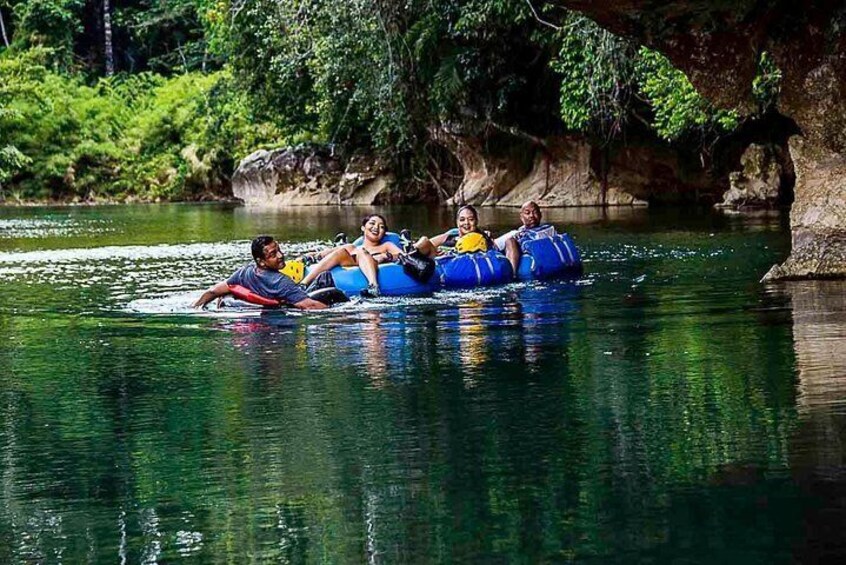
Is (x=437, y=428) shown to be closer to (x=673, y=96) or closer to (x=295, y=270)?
(x=295, y=270)

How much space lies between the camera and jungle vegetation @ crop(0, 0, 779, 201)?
27984 mm

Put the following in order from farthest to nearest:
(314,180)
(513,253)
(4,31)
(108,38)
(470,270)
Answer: (108,38), (4,31), (314,180), (513,253), (470,270)

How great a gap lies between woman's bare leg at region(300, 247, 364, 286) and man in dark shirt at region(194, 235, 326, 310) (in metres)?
1.01

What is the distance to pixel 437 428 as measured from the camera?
8.19 meters

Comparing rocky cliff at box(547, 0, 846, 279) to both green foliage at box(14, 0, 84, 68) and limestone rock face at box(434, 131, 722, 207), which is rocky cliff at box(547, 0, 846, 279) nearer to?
limestone rock face at box(434, 131, 722, 207)

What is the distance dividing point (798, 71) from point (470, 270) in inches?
156

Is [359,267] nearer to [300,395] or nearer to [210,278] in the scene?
[210,278]

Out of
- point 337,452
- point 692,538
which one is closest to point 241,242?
point 337,452

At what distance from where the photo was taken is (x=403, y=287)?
1638 centimetres

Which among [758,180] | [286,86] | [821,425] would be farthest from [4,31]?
[821,425]

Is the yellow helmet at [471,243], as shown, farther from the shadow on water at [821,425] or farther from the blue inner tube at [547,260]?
the shadow on water at [821,425]

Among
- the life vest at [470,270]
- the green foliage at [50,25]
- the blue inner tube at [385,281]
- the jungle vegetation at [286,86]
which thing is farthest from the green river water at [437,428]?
the green foliage at [50,25]

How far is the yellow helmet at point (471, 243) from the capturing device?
1762cm

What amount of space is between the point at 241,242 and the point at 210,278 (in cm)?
765
